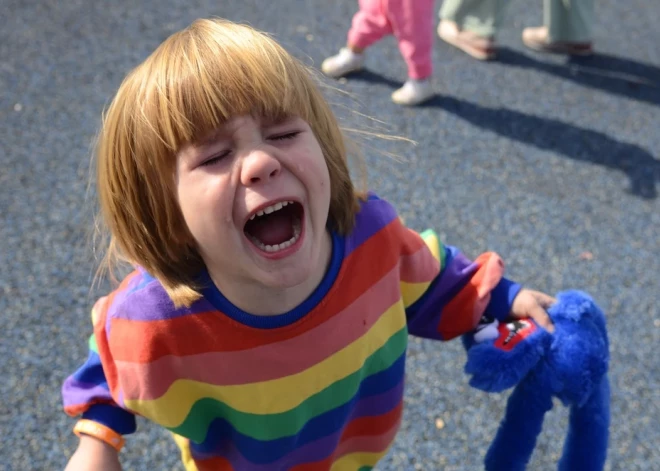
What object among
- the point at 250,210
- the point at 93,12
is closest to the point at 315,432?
the point at 250,210

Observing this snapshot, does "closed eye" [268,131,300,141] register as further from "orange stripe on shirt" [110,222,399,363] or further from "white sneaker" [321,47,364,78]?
"white sneaker" [321,47,364,78]

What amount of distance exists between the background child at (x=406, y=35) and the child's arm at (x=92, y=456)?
2.32m

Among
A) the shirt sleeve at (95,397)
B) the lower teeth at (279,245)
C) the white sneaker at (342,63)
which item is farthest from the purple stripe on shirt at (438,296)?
the white sneaker at (342,63)

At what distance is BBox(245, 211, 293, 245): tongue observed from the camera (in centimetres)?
113

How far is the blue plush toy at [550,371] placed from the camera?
1.31 meters

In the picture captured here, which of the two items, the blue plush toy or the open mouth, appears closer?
the open mouth

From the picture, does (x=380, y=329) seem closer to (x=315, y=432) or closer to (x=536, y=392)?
(x=315, y=432)

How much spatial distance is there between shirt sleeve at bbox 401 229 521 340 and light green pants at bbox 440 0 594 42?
2.45m

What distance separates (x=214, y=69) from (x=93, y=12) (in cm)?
299

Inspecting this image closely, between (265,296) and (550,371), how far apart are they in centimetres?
59

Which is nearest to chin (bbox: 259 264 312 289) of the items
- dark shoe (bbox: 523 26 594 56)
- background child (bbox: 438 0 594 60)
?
background child (bbox: 438 0 594 60)

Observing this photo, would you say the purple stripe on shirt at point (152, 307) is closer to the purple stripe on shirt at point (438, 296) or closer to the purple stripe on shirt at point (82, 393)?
the purple stripe on shirt at point (82, 393)

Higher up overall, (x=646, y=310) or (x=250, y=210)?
(x=250, y=210)

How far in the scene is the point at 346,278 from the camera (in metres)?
1.20
